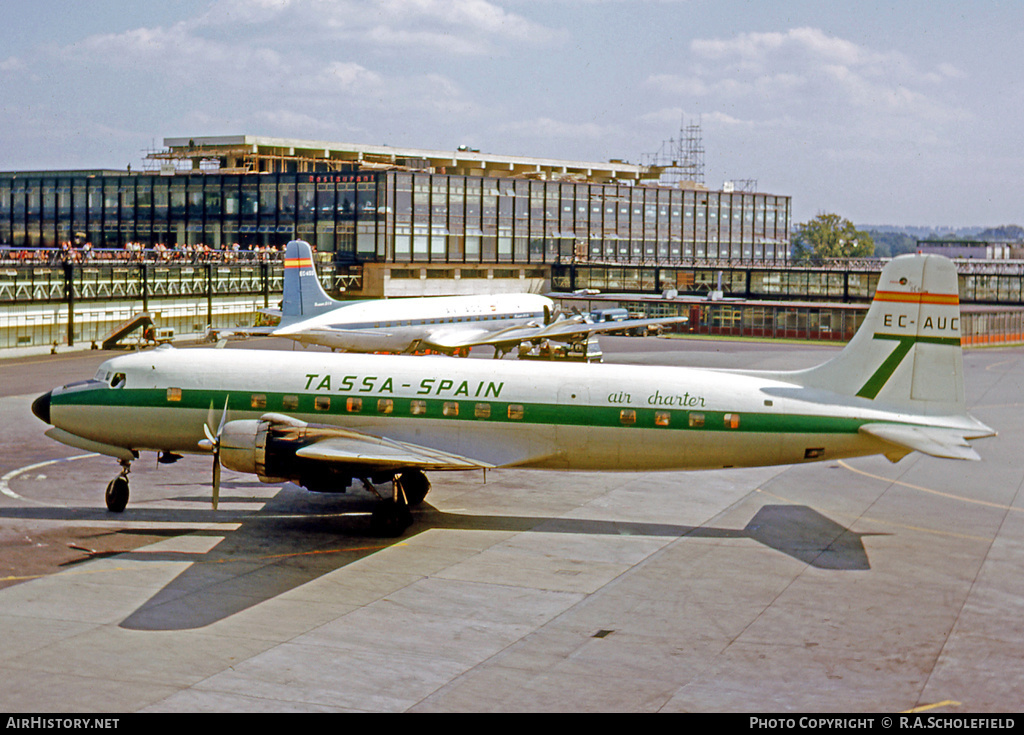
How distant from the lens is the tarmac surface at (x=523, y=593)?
17922 millimetres

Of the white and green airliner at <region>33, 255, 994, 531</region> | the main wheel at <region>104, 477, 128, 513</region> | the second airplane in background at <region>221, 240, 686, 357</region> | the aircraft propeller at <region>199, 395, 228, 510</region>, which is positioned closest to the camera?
the aircraft propeller at <region>199, 395, 228, 510</region>

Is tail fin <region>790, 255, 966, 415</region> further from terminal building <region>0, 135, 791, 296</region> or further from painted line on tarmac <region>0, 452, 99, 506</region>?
terminal building <region>0, 135, 791, 296</region>

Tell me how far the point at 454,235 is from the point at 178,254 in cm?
3555

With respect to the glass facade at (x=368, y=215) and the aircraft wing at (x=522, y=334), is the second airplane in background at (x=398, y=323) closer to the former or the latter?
the aircraft wing at (x=522, y=334)

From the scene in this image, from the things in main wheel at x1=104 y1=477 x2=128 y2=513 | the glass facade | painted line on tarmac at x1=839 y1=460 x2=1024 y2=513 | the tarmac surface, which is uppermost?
the glass facade

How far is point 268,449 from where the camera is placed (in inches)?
1033

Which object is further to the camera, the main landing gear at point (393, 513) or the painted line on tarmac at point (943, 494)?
the painted line on tarmac at point (943, 494)

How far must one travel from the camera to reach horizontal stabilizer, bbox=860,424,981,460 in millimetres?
25688

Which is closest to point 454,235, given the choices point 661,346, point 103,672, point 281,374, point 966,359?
point 661,346

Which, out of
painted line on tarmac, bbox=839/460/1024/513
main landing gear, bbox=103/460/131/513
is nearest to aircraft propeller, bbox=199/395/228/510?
main landing gear, bbox=103/460/131/513

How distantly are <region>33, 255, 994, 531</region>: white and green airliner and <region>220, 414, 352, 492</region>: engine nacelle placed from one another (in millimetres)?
36

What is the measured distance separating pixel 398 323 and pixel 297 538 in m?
39.2

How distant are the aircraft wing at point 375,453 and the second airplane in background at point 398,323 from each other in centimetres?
3637

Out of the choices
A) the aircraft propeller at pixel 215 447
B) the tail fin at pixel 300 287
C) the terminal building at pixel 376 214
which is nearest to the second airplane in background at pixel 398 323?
the tail fin at pixel 300 287
